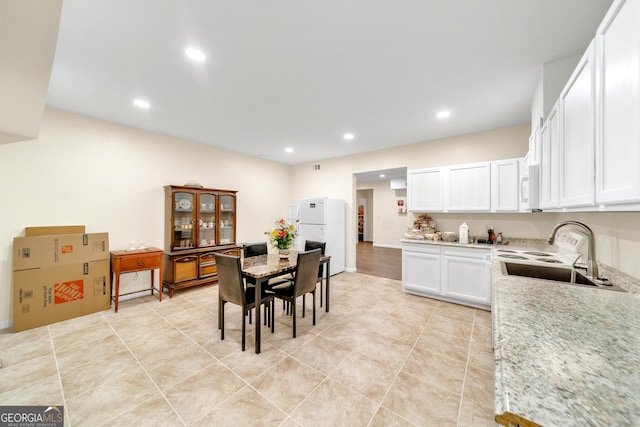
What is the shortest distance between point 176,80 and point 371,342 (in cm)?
333

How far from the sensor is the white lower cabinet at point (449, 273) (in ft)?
10.3

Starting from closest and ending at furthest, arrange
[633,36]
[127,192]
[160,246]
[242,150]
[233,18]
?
[633,36] < [233,18] < [127,192] < [160,246] < [242,150]

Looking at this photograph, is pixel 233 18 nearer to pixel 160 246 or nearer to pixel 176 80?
pixel 176 80

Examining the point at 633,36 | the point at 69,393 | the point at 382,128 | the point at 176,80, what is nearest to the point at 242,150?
the point at 176,80

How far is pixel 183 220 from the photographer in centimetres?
404

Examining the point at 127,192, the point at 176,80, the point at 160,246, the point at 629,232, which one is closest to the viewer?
the point at 629,232

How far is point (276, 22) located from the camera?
5.35ft

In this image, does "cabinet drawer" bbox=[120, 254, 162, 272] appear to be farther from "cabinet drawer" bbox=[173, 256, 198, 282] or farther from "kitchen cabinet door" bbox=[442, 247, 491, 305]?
"kitchen cabinet door" bbox=[442, 247, 491, 305]

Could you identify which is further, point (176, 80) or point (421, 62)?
point (176, 80)

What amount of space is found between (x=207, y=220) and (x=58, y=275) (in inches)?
76.9

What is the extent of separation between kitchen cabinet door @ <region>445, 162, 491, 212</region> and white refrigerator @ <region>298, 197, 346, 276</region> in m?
2.11

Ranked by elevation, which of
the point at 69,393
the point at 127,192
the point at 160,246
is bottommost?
the point at 69,393

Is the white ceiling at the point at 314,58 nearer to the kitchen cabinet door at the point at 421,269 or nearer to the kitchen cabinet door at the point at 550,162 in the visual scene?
the kitchen cabinet door at the point at 550,162

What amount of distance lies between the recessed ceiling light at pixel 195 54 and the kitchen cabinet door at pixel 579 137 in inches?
97.9
